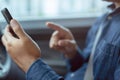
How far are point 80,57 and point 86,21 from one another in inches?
19.8

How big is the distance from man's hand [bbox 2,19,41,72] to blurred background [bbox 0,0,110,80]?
2.88ft

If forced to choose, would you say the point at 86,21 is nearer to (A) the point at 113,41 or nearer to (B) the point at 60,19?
(B) the point at 60,19

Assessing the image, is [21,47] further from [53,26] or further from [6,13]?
[53,26]

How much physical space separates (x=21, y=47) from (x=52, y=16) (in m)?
1.01

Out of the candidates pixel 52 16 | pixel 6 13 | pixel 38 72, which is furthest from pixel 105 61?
pixel 52 16

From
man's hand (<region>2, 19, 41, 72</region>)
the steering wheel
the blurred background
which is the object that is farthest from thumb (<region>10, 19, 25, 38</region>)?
the blurred background

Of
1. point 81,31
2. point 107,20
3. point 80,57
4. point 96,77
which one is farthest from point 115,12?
point 81,31

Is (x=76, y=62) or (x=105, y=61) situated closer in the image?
(x=105, y=61)

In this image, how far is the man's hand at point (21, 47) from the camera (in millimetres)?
1083

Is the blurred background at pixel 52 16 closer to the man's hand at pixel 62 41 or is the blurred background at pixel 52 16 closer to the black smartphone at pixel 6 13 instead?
the man's hand at pixel 62 41

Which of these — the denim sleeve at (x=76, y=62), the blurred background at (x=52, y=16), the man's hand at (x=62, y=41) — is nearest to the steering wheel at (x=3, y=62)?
the man's hand at (x=62, y=41)

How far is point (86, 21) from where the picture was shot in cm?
205

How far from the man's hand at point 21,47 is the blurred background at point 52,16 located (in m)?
0.88

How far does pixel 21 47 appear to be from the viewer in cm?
109
